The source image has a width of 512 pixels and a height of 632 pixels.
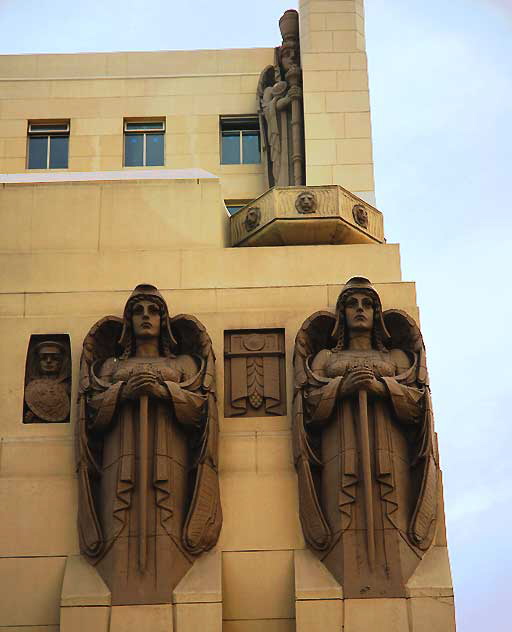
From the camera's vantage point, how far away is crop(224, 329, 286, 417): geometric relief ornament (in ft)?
85.1

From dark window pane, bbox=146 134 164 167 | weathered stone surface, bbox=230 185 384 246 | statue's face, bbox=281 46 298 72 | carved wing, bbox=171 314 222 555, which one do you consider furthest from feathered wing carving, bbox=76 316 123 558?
statue's face, bbox=281 46 298 72

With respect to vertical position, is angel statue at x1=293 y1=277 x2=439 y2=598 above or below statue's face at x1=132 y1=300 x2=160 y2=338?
below

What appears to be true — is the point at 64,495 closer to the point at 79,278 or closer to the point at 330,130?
the point at 79,278

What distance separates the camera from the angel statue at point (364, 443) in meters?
24.1

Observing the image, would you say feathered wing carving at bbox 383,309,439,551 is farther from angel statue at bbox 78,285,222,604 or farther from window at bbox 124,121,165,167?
window at bbox 124,121,165,167

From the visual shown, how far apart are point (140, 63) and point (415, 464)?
52.3 ft

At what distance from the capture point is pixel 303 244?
93.0 feet

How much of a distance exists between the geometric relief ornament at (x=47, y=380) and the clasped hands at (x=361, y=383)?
4.33 meters

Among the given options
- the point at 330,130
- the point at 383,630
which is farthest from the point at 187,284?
the point at 330,130

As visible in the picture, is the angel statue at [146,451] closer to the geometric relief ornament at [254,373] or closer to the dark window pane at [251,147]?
the geometric relief ornament at [254,373]

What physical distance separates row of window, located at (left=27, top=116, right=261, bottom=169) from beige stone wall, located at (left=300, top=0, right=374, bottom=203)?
2.16 meters

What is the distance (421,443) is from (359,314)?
225cm

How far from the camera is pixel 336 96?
35.4 metres

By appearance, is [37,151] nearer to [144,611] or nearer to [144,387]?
[144,387]
